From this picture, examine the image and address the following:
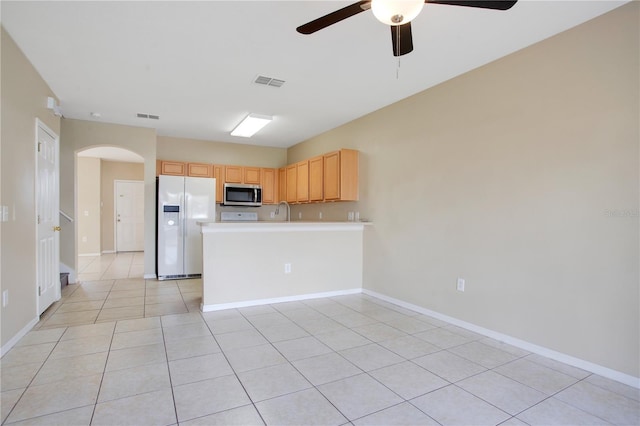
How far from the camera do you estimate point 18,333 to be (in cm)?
277

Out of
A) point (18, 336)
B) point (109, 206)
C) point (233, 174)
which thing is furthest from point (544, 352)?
point (109, 206)

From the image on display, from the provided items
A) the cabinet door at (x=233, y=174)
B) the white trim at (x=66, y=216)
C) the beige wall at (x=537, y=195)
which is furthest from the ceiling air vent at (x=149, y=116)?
the beige wall at (x=537, y=195)

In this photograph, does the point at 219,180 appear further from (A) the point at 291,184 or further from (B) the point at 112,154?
(B) the point at 112,154

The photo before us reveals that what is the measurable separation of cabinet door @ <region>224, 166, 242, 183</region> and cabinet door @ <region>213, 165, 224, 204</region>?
0.25ft

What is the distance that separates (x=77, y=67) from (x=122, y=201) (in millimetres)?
6589

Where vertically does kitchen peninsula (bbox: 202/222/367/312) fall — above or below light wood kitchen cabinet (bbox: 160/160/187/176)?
below

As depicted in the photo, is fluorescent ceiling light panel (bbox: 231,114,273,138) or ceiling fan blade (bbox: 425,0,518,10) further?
fluorescent ceiling light panel (bbox: 231,114,273,138)

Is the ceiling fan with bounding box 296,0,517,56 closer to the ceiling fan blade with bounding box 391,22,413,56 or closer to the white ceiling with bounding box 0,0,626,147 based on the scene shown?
the ceiling fan blade with bounding box 391,22,413,56

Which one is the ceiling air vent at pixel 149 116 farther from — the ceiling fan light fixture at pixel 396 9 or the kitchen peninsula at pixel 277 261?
the ceiling fan light fixture at pixel 396 9

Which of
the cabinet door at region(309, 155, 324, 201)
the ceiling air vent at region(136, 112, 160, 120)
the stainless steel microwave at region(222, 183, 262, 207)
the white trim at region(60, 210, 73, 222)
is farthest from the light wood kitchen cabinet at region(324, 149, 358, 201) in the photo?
the white trim at region(60, 210, 73, 222)

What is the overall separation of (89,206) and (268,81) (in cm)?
726

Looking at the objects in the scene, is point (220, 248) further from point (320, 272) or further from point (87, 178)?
point (87, 178)

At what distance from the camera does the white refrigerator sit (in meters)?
5.37

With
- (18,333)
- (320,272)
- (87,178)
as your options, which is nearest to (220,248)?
(320,272)
